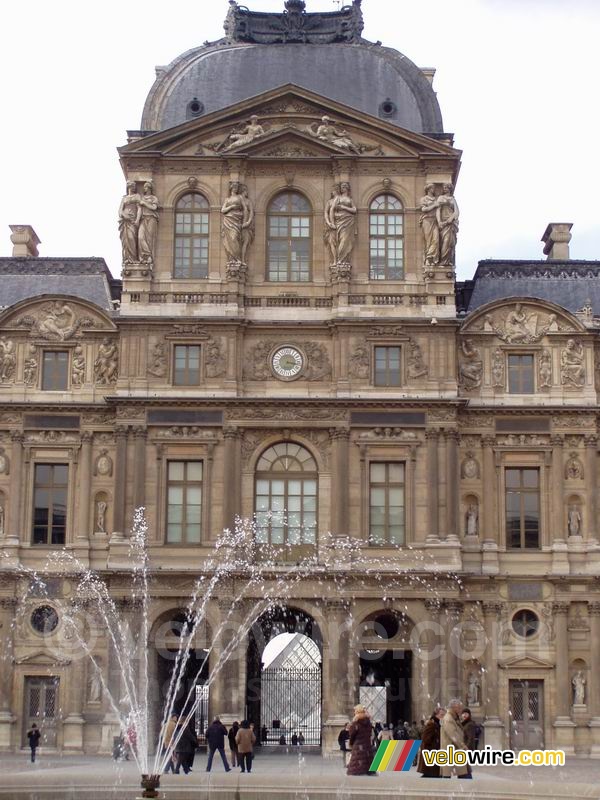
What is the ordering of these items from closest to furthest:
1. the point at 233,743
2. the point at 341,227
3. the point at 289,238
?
the point at 233,743, the point at 341,227, the point at 289,238

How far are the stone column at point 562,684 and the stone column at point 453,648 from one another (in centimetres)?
343

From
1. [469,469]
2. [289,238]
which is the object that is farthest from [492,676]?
[289,238]

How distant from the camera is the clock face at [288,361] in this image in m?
51.3

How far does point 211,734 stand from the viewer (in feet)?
129

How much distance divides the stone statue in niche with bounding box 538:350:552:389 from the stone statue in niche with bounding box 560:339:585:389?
0.42 m

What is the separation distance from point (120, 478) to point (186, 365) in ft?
15.0

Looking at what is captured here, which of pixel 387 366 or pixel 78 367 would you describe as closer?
pixel 387 366

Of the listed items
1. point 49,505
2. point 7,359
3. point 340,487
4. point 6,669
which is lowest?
point 6,669

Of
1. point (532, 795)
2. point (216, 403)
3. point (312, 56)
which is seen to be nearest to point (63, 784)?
point (532, 795)

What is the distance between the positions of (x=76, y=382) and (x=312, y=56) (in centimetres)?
1578

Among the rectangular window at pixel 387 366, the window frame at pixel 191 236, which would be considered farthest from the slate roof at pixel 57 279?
the rectangular window at pixel 387 366

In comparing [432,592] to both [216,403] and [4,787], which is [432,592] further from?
[4,787]

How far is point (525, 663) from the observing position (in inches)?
1966

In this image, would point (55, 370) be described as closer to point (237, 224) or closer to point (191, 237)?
point (191, 237)
